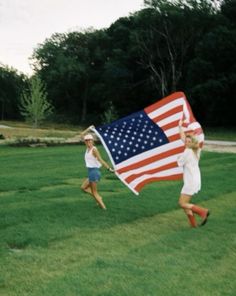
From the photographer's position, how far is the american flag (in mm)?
10414

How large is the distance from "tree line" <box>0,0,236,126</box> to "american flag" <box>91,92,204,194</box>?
4414 cm

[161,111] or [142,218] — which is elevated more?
→ [161,111]

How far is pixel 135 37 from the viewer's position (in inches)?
2462

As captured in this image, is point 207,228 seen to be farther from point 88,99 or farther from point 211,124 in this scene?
point 88,99

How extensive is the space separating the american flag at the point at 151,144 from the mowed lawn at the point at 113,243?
2.73 feet

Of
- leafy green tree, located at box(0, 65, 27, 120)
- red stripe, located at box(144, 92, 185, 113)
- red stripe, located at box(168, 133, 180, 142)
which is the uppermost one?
red stripe, located at box(144, 92, 185, 113)

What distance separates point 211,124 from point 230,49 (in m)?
9.04

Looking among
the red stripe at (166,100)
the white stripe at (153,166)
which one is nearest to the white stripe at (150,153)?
the white stripe at (153,166)

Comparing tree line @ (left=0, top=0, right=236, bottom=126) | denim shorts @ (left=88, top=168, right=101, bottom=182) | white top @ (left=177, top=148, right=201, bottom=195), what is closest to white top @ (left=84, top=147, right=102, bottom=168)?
denim shorts @ (left=88, top=168, right=101, bottom=182)

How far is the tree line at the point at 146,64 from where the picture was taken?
183ft

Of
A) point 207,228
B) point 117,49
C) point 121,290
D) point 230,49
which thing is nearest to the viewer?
point 121,290

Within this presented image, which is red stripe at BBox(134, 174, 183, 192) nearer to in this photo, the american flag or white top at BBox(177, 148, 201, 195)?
the american flag

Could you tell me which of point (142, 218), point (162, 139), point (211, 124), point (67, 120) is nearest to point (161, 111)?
point (162, 139)

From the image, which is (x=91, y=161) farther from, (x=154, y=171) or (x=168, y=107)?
(x=168, y=107)
